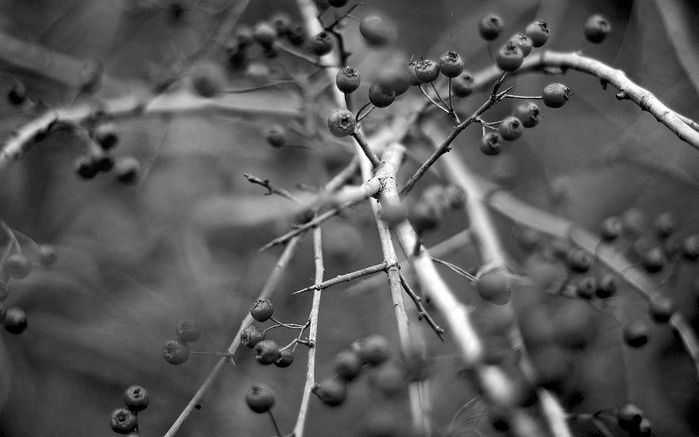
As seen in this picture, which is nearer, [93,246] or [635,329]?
[635,329]

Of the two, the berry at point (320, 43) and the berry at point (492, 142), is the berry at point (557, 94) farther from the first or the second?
the berry at point (320, 43)

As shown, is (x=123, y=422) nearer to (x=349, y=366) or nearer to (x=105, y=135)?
(x=349, y=366)

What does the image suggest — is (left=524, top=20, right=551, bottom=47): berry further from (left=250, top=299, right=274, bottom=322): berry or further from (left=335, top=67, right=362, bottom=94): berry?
(left=250, top=299, right=274, bottom=322): berry

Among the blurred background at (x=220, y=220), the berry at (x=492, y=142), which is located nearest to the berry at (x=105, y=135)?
the blurred background at (x=220, y=220)

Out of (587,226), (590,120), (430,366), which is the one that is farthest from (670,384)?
(430,366)

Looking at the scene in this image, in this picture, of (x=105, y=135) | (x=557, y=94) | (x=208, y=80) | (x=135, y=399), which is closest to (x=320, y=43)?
(x=208, y=80)

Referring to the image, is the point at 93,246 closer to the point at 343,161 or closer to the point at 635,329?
the point at 343,161

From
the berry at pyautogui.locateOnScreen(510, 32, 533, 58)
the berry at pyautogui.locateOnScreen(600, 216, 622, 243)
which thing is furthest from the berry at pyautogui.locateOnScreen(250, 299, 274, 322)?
the berry at pyautogui.locateOnScreen(600, 216, 622, 243)
